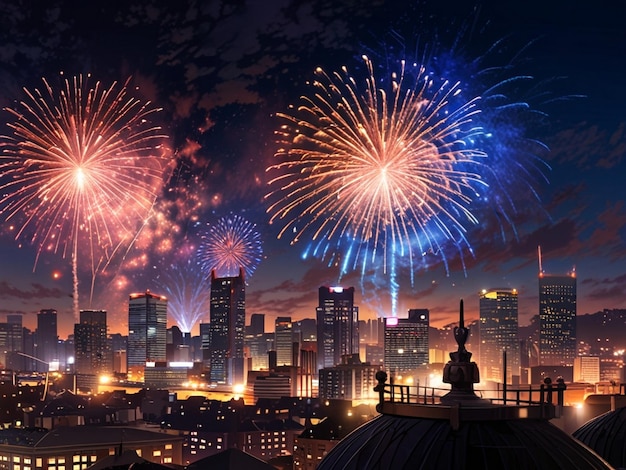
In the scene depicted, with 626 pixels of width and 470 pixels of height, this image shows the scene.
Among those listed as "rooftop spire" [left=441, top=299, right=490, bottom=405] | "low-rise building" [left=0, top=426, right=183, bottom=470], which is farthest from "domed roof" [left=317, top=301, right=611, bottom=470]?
"low-rise building" [left=0, top=426, right=183, bottom=470]

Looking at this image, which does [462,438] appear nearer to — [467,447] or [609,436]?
[467,447]

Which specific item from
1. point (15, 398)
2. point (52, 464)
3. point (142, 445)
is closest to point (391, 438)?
point (52, 464)

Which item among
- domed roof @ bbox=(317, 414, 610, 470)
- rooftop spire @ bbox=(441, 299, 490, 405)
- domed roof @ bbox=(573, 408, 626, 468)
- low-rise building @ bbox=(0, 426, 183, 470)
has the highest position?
rooftop spire @ bbox=(441, 299, 490, 405)

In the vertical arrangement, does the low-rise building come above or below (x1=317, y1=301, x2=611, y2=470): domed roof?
below

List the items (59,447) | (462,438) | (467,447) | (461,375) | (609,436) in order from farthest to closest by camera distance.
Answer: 1. (59,447)
2. (609,436)
3. (461,375)
4. (462,438)
5. (467,447)

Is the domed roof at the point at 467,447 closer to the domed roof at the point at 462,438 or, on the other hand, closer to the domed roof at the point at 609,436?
the domed roof at the point at 462,438

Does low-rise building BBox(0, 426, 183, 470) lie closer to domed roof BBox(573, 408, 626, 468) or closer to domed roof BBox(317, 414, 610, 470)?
domed roof BBox(573, 408, 626, 468)

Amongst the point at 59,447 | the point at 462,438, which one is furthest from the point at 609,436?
the point at 59,447
